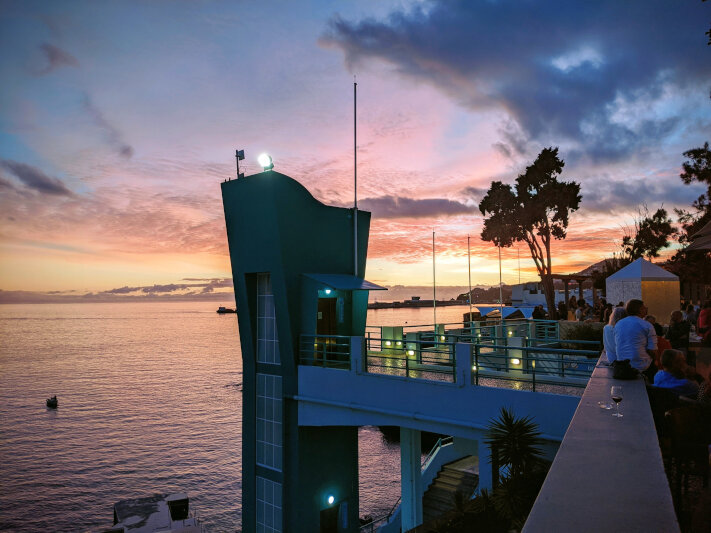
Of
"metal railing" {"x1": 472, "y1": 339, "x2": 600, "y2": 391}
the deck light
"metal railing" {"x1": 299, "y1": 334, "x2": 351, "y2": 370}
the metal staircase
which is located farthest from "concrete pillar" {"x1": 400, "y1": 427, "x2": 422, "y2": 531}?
the deck light

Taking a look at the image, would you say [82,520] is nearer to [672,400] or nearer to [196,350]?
[672,400]

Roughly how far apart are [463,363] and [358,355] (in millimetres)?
3609

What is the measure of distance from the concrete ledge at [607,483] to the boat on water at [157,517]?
24.2 metres

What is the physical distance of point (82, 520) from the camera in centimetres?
3691

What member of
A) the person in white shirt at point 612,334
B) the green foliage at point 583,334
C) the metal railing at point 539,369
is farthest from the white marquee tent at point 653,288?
the person in white shirt at point 612,334

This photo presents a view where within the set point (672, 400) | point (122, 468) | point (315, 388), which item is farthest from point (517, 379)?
point (122, 468)

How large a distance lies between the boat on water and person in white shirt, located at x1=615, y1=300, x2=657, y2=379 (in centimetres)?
2326

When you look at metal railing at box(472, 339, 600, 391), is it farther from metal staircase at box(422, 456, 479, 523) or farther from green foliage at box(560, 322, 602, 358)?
metal staircase at box(422, 456, 479, 523)

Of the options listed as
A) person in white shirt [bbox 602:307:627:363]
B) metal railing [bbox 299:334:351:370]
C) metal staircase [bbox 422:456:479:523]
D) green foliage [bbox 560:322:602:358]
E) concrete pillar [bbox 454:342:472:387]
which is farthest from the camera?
green foliage [bbox 560:322:602:358]

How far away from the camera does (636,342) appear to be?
7203 millimetres

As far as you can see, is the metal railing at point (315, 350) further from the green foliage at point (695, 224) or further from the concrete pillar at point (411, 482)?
the green foliage at point (695, 224)

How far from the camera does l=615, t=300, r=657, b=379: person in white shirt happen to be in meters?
7.20

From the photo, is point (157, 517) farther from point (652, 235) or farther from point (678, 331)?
point (652, 235)

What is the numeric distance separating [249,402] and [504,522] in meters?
10.7
